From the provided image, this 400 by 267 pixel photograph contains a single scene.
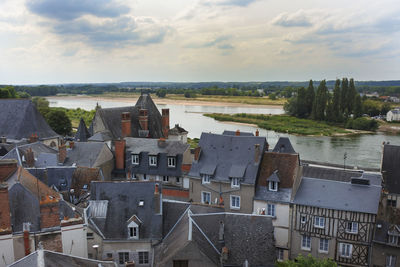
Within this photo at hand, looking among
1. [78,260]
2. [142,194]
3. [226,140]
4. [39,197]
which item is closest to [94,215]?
[142,194]

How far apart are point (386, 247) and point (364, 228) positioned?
1.33m

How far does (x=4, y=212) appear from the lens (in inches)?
430

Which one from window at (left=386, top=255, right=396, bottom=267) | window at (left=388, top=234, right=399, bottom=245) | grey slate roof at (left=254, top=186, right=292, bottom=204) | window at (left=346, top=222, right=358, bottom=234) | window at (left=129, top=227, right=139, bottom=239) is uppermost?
grey slate roof at (left=254, top=186, right=292, bottom=204)

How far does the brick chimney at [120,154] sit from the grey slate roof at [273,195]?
10.8 m

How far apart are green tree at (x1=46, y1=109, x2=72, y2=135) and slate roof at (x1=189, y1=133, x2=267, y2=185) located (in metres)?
37.9

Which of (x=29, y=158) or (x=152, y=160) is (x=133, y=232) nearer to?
(x=152, y=160)

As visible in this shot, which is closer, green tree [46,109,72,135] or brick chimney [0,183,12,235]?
brick chimney [0,183,12,235]

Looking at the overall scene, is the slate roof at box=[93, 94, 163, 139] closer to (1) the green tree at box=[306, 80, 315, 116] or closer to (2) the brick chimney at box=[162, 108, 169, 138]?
(2) the brick chimney at box=[162, 108, 169, 138]

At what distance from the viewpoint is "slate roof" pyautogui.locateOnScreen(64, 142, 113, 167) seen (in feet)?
80.0

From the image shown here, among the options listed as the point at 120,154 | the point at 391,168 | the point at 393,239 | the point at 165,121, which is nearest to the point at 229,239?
the point at 393,239

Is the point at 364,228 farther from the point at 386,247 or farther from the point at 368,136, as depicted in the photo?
the point at 368,136

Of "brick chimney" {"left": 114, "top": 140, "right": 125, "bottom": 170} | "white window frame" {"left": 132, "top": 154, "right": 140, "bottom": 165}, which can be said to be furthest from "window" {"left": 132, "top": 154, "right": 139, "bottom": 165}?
"brick chimney" {"left": 114, "top": 140, "right": 125, "bottom": 170}

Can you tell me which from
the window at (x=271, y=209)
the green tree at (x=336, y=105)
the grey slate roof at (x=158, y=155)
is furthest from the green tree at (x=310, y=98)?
the window at (x=271, y=209)

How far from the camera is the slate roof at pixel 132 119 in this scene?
106ft
